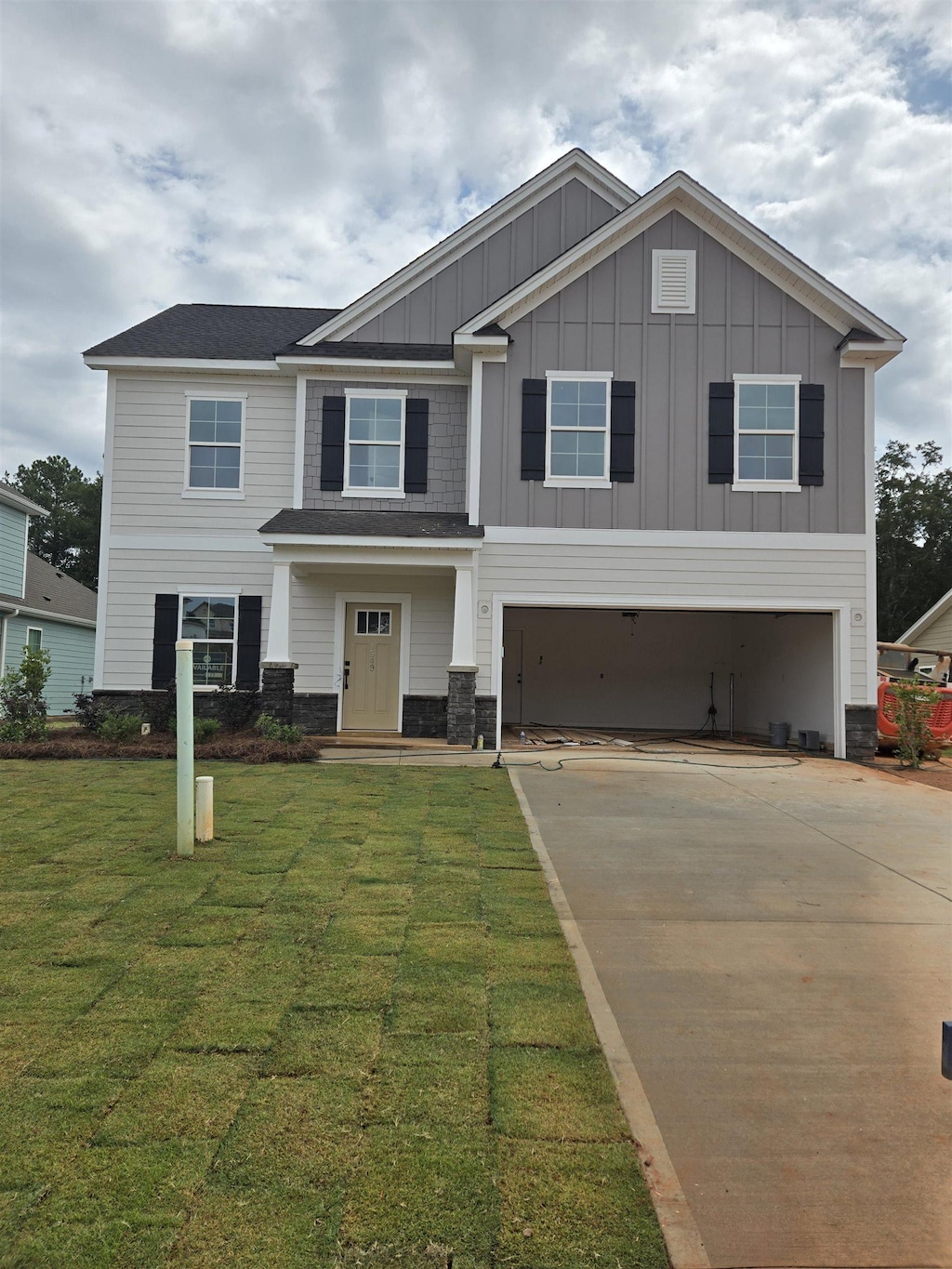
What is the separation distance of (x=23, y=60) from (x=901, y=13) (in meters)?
11.8

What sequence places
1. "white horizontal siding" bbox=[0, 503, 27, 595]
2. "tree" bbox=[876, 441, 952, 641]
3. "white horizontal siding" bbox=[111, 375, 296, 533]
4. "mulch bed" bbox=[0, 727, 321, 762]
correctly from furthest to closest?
"tree" bbox=[876, 441, 952, 641]
"white horizontal siding" bbox=[0, 503, 27, 595]
"white horizontal siding" bbox=[111, 375, 296, 533]
"mulch bed" bbox=[0, 727, 321, 762]

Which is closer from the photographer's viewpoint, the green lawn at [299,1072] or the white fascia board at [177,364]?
the green lawn at [299,1072]

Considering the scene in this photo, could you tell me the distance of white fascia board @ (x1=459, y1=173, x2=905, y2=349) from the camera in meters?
13.2

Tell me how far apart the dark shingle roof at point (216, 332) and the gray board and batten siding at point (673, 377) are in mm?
4808

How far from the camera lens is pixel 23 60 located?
469 inches

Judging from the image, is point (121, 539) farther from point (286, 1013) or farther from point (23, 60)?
point (286, 1013)

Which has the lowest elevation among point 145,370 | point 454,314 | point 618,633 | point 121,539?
point 618,633

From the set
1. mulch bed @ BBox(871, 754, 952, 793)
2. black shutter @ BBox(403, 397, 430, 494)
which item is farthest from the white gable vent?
mulch bed @ BBox(871, 754, 952, 793)

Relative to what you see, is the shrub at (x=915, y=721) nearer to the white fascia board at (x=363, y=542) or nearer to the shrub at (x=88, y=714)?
the white fascia board at (x=363, y=542)

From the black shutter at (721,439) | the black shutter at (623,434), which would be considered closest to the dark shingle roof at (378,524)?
the black shutter at (623,434)

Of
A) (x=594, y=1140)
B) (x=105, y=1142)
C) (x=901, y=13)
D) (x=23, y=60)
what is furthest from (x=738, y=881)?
(x=23, y=60)

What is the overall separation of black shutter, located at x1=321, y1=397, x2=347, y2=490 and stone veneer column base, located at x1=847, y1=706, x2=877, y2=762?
927 centimetres

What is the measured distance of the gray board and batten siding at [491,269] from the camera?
14.9 metres

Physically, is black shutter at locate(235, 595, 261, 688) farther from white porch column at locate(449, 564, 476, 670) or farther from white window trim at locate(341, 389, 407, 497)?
white porch column at locate(449, 564, 476, 670)
